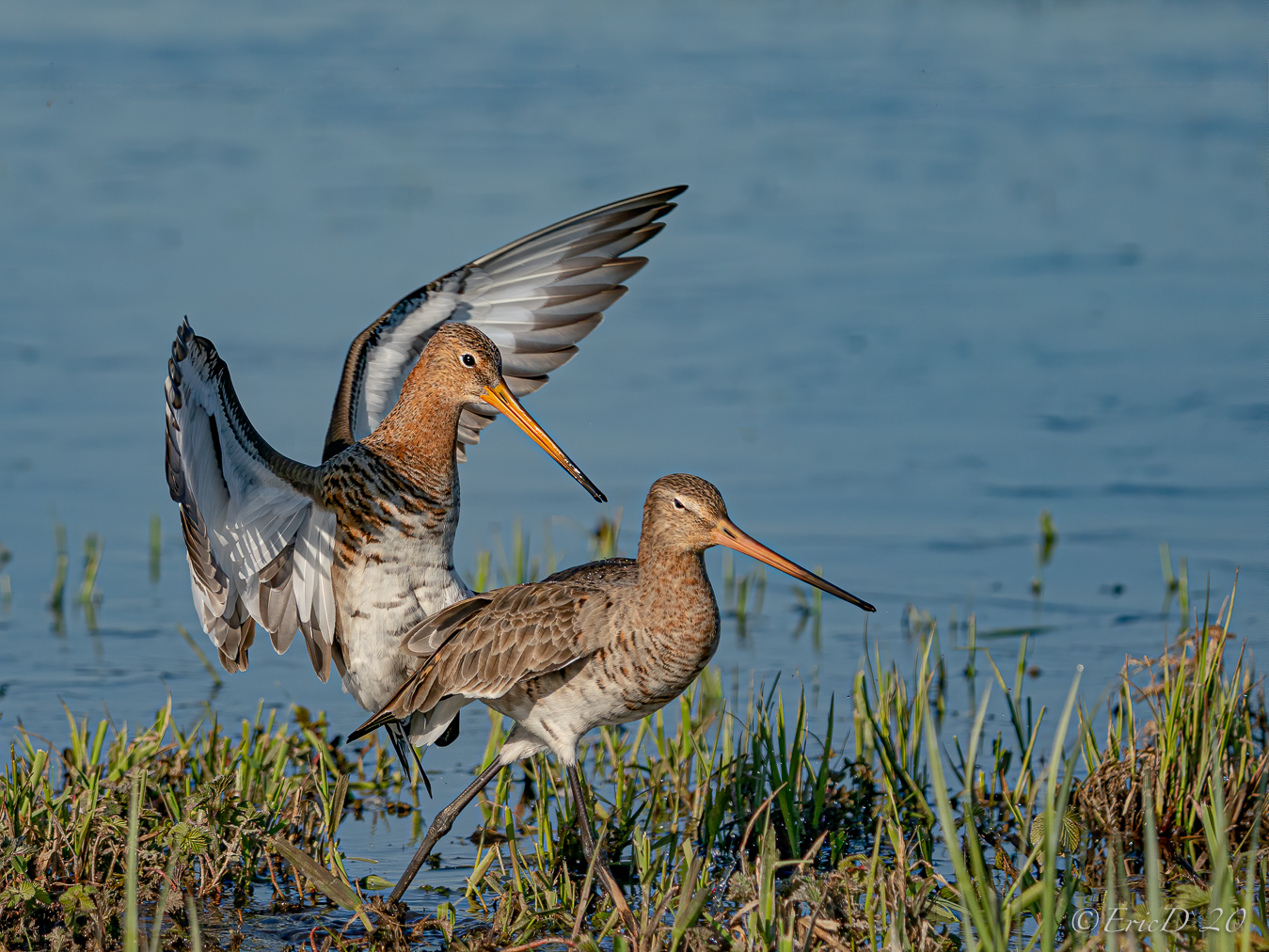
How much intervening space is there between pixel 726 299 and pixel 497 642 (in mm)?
7257

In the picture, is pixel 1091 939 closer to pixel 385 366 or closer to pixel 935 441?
pixel 385 366

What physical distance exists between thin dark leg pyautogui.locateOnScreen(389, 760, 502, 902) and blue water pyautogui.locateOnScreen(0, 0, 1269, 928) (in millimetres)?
332

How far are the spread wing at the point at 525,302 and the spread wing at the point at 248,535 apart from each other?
860mm

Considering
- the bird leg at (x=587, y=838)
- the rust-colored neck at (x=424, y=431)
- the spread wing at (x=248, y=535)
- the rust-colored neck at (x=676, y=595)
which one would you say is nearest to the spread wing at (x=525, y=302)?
the rust-colored neck at (x=424, y=431)

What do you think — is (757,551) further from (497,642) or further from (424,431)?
(424,431)

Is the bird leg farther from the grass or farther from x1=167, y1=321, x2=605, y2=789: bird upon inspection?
x1=167, y1=321, x2=605, y2=789: bird

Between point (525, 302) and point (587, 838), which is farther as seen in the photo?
point (525, 302)

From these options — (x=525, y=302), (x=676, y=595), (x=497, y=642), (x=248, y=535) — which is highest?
(x=525, y=302)

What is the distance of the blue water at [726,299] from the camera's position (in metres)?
7.65

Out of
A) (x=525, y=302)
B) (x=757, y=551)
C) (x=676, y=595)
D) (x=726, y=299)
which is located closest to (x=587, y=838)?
(x=676, y=595)

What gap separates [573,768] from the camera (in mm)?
4777

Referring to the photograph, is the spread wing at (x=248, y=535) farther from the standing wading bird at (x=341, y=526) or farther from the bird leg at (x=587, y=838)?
the bird leg at (x=587, y=838)

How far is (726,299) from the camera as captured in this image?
38.7 feet

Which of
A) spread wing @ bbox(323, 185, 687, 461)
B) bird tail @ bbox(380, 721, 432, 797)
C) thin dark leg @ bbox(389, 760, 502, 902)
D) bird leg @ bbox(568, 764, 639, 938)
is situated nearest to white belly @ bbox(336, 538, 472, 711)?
bird tail @ bbox(380, 721, 432, 797)
